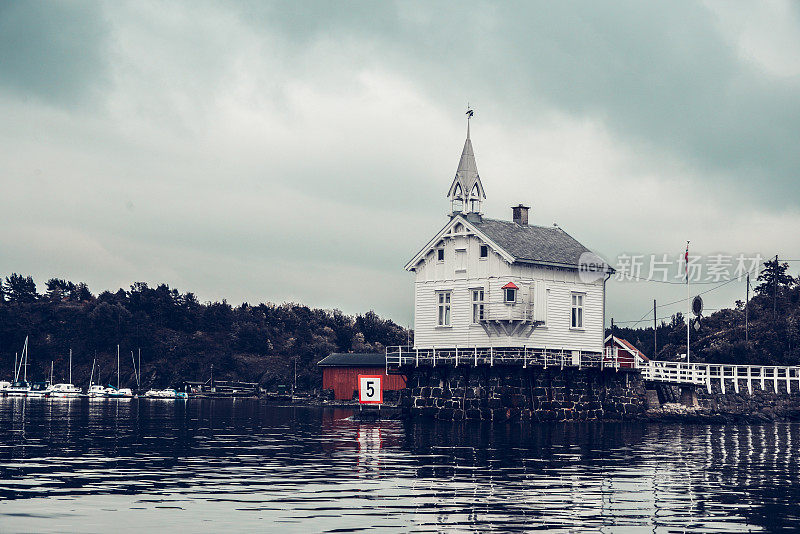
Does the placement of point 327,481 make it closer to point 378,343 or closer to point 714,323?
point 714,323

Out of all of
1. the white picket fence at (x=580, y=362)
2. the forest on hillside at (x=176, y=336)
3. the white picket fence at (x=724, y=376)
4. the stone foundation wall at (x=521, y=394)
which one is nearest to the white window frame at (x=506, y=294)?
the white picket fence at (x=580, y=362)

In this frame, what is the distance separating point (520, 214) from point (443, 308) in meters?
8.69

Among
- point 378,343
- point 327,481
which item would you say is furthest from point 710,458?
point 378,343

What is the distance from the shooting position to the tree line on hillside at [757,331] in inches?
3260

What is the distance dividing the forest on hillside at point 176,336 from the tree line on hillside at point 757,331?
139 feet

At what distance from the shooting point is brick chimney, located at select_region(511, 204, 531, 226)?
70.2 metres

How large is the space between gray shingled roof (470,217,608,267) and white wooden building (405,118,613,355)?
0.30 ft

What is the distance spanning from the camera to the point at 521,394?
61.3 metres

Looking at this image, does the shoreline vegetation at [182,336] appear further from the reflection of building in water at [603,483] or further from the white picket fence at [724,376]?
the reflection of building in water at [603,483]

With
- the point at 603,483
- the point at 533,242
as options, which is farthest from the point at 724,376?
the point at 603,483

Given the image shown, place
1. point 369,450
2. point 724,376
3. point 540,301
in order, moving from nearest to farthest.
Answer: point 369,450, point 540,301, point 724,376

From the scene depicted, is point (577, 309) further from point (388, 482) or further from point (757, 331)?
point (388, 482)

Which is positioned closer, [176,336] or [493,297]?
Result: [493,297]

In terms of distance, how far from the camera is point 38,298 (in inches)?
6304
